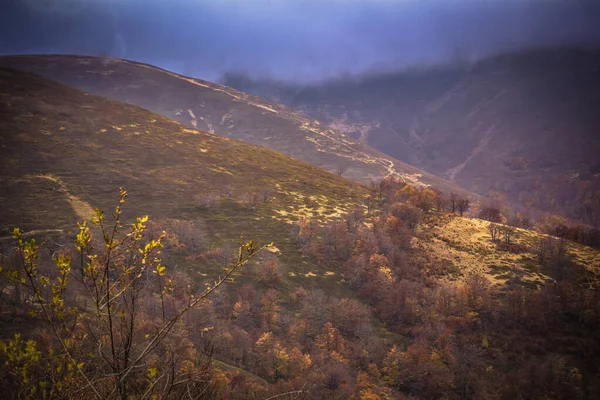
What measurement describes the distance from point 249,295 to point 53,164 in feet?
213

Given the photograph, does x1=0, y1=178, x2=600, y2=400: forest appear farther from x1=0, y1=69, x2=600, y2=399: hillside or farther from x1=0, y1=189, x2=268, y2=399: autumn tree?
x1=0, y1=189, x2=268, y2=399: autumn tree

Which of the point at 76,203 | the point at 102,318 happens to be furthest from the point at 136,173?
the point at 102,318

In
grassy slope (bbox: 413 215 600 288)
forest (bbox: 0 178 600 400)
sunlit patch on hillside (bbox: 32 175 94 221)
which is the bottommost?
forest (bbox: 0 178 600 400)

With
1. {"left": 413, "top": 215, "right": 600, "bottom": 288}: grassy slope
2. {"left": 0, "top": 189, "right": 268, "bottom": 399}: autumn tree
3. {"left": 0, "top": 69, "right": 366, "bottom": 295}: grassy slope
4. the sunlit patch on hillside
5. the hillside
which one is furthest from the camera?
{"left": 0, "top": 69, "right": 366, "bottom": 295}: grassy slope

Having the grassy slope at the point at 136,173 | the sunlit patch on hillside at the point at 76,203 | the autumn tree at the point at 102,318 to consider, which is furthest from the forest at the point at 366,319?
the autumn tree at the point at 102,318

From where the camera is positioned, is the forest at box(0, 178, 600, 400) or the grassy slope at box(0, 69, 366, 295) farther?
the grassy slope at box(0, 69, 366, 295)

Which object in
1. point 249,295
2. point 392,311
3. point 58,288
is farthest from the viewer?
point 392,311

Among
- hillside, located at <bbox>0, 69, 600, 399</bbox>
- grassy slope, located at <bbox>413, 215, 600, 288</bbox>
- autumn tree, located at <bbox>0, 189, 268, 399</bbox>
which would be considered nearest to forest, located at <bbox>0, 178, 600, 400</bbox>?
hillside, located at <bbox>0, 69, 600, 399</bbox>

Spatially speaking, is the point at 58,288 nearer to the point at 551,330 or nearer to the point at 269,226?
the point at 551,330

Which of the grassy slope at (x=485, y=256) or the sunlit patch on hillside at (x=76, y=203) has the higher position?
the sunlit patch on hillside at (x=76, y=203)

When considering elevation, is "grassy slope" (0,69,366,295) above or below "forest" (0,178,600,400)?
above

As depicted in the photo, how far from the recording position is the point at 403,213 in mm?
82750

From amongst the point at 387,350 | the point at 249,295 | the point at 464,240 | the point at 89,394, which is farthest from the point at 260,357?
the point at 464,240

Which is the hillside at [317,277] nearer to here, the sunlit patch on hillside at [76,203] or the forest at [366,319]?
the forest at [366,319]
